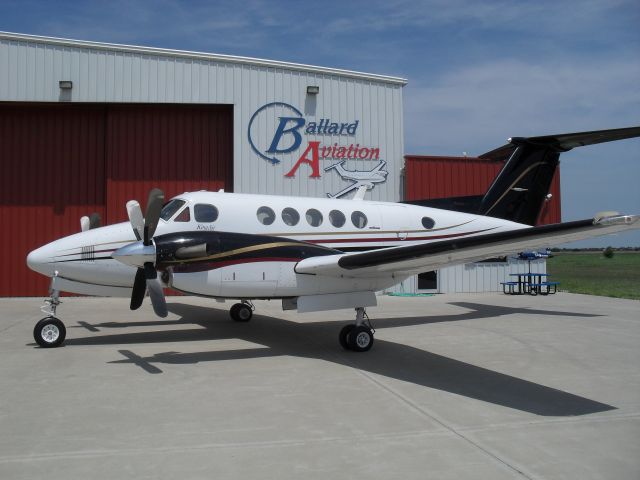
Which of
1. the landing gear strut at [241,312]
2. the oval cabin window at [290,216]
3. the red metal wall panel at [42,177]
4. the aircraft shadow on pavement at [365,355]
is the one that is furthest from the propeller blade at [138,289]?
the red metal wall panel at [42,177]

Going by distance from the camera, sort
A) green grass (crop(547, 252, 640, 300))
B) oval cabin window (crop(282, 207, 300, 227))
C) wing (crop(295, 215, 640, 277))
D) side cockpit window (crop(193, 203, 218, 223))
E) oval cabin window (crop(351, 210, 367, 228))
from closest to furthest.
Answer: wing (crop(295, 215, 640, 277)), side cockpit window (crop(193, 203, 218, 223)), oval cabin window (crop(282, 207, 300, 227)), oval cabin window (crop(351, 210, 367, 228)), green grass (crop(547, 252, 640, 300))

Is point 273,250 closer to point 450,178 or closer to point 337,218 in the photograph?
point 337,218

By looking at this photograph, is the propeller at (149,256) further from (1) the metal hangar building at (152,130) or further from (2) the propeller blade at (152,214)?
(1) the metal hangar building at (152,130)

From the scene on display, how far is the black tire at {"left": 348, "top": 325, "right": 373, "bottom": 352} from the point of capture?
9047mm

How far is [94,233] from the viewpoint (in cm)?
937

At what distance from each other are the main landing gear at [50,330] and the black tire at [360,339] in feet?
16.3

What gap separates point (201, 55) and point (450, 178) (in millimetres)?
10684

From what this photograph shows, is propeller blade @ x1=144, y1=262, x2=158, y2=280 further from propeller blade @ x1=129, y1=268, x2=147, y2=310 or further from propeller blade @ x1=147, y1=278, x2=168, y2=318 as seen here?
propeller blade @ x1=129, y1=268, x2=147, y2=310

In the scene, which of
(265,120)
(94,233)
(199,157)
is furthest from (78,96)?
(94,233)

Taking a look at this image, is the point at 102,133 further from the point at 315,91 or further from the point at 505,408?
the point at 505,408

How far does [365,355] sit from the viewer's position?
8867mm

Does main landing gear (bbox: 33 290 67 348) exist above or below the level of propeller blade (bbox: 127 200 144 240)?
below

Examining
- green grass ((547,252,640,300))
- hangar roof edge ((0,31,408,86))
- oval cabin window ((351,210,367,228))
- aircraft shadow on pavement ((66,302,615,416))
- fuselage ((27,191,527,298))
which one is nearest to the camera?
aircraft shadow on pavement ((66,302,615,416))

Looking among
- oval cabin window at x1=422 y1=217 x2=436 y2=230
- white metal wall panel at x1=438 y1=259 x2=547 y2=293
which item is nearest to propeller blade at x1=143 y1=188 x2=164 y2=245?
oval cabin window at x1=422 y1=217 x2=436 y2=230
